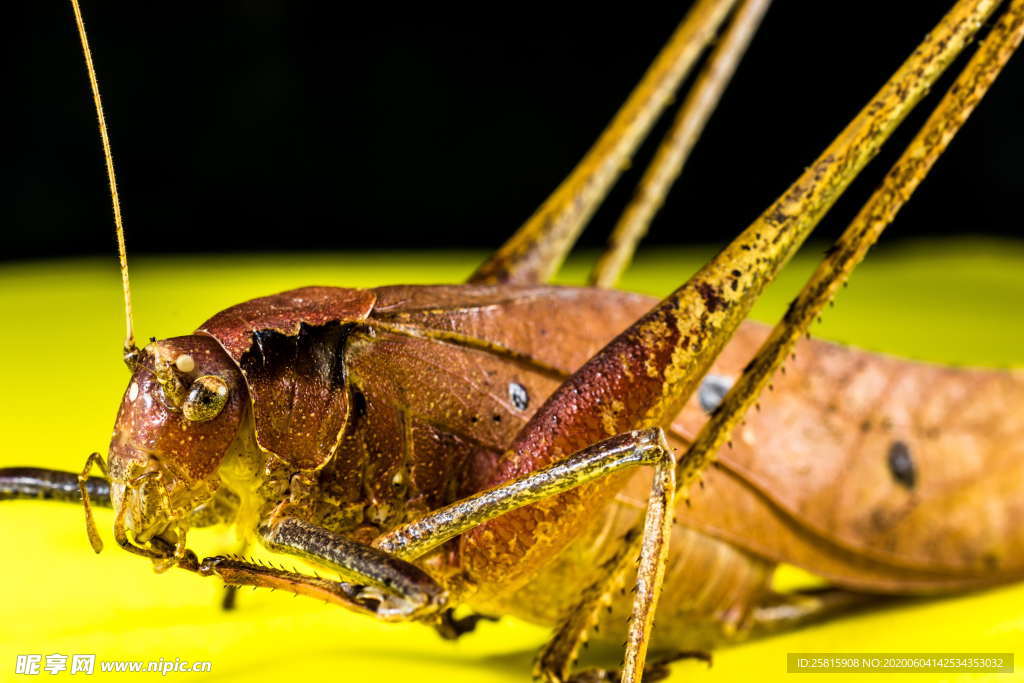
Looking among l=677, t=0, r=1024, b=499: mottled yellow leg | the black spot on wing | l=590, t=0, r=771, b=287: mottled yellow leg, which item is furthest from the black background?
l=677, t=0, r=1024, b=499: mottled yellow leg

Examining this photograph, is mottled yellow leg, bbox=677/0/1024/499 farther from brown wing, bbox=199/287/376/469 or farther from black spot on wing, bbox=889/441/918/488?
brown wing, bbox=199/287/376/469

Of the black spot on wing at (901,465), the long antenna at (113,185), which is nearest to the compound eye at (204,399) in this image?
the long antenna at (113,185)

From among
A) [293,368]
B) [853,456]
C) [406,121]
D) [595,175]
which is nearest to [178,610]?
[293,368]

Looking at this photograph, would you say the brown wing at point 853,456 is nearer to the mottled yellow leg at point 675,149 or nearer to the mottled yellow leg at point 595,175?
the mottled yellow leg at point 595,175

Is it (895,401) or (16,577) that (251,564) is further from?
(895,401)

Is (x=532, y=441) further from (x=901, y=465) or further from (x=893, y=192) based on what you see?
(x=901, y=465)

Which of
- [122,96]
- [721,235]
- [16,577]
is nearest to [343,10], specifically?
[122,96]
